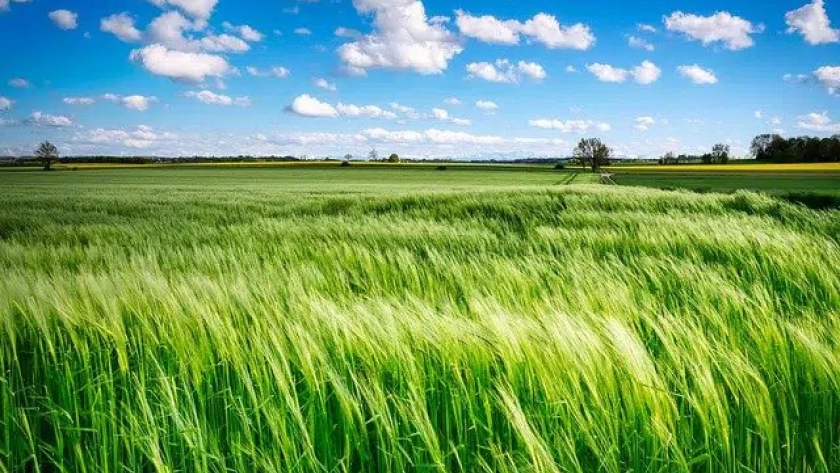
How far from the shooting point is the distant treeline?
8600 centimetres

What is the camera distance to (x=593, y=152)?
109 metres

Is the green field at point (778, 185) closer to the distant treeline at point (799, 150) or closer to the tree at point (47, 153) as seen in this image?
the distant treeline at point (799, 150)

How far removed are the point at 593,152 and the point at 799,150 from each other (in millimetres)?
37010

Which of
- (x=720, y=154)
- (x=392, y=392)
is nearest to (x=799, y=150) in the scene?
(x=720, y=154)

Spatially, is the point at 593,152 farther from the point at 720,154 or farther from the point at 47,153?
the point at 47,153

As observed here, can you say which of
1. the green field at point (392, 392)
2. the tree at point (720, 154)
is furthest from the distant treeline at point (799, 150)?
the green field at point (392, 392)

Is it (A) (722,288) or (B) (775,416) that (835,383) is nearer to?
(B) (775,416)

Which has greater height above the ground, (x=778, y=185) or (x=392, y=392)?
(x=392, y=392)

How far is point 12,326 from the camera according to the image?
1.48m

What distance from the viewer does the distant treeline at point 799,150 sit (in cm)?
8600

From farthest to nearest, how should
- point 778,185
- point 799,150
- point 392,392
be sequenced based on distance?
1. point 799,150
2. point 778,185
3. point 392,392

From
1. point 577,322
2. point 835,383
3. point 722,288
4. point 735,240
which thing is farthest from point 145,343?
point 735,240

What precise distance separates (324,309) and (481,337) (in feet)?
1.83

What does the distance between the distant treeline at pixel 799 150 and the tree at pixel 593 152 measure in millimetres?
30648
